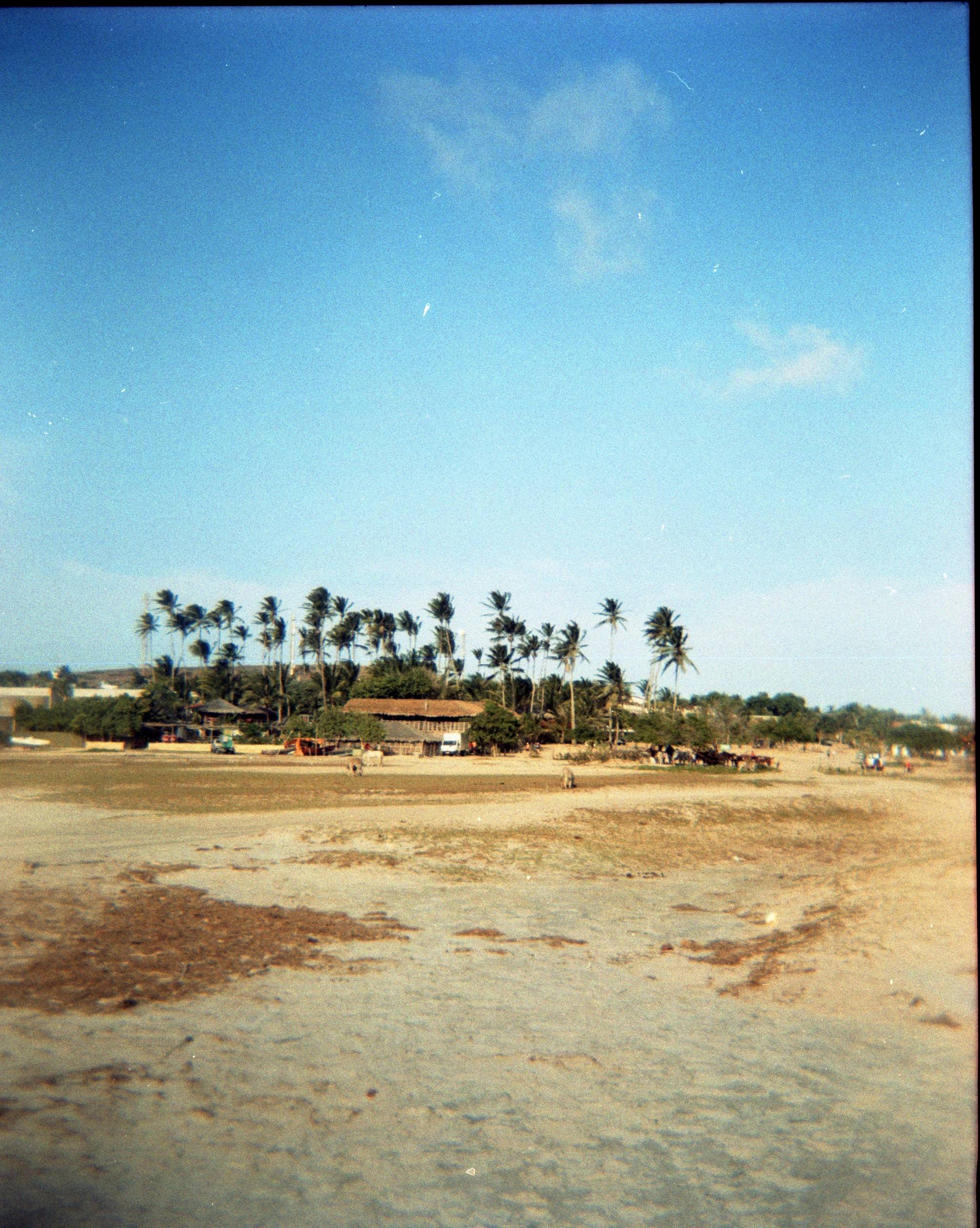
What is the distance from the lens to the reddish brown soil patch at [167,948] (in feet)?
28.3

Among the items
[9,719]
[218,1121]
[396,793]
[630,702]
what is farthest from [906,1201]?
[630,702]

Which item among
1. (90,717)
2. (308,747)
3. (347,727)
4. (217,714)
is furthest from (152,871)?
(217,714)

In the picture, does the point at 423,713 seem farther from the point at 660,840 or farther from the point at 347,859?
the point at 347,859

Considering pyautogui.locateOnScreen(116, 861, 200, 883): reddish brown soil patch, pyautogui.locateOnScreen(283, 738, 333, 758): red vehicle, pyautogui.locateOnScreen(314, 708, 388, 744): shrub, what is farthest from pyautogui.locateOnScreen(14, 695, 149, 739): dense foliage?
pyautogui.locateOnScreen(283, 738, 333, 758): red vehicle

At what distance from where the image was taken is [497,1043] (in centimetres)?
773

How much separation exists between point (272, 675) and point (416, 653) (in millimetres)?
19759

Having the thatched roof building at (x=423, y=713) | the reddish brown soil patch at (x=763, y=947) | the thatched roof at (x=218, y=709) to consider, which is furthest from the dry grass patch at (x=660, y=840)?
the thatched roof at (x=218, y=709)

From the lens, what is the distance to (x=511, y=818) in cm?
2411

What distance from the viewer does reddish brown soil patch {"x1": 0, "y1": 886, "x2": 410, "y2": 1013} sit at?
863 cm

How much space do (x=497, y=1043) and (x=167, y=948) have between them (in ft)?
15.8

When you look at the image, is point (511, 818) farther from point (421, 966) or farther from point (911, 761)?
point (911, 761)

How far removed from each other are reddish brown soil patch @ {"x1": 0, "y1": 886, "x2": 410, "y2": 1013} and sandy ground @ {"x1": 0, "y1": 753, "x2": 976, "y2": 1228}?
0.06 metres

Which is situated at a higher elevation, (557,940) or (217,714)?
(217,714)

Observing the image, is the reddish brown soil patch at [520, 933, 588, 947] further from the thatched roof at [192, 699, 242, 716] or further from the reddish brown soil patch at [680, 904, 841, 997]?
the thatched roof at [192, 699, 242, 716]
